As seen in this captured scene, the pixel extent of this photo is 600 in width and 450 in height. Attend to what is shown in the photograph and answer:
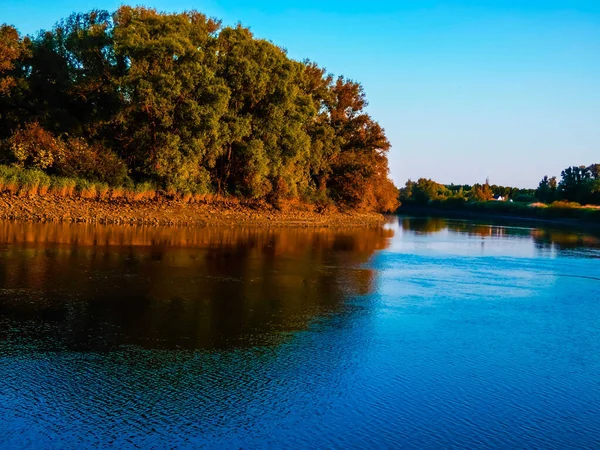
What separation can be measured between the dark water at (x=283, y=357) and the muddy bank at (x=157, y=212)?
44.1 ft

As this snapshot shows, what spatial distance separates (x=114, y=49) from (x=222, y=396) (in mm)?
35236

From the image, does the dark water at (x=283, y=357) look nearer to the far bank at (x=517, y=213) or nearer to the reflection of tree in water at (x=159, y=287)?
the reflection of tree in water at (x=159, y=287)

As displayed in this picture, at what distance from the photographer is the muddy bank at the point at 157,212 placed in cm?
3550

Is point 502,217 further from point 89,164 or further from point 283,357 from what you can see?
point 283,357

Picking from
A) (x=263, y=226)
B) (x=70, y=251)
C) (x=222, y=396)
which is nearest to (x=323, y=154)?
(x=263, y=226)

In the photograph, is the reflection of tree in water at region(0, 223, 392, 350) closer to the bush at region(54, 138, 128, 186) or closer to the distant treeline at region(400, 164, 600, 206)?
the bush at region(54, 138, 128, 186)

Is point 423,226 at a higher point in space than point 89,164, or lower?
lower

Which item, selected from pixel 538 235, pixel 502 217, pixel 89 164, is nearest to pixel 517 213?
pixel 502 217

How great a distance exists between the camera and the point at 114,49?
39188 mm

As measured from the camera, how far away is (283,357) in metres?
10.9

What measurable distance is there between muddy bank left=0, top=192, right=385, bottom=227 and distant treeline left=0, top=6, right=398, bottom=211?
54.2 inches

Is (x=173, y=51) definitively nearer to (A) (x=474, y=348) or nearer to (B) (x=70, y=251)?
(B) (x=70, y=251)

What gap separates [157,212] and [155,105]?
7.17 metres

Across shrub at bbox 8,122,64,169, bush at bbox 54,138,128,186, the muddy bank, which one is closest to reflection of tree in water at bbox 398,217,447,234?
the muddy bank
